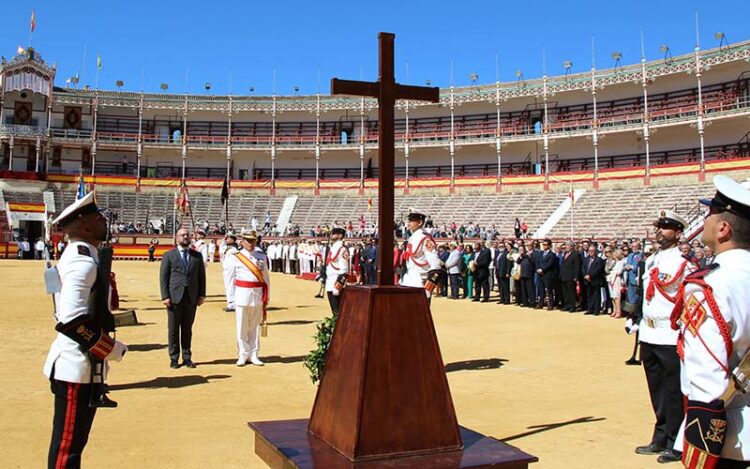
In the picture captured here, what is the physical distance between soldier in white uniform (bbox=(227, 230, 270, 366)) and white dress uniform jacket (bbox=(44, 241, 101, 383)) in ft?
17.2

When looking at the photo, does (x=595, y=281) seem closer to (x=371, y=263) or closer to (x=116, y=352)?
(x=371, y=263)

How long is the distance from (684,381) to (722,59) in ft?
135

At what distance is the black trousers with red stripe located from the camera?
370cm

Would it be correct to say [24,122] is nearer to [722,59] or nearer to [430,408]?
[722,59]

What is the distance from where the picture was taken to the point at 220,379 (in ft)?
26.6

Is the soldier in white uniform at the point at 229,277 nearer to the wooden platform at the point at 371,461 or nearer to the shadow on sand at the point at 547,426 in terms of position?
the shadow on sand at the point at 547,426

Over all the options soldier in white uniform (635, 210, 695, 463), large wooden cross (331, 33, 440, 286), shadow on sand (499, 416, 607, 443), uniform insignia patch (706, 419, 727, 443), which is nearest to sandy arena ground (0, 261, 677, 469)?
shadow on sand (499, 416, 607, 443)

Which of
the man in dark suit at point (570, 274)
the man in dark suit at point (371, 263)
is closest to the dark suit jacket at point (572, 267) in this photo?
the man in dark suit at point (570, 274)

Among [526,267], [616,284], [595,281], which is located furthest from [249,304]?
[526,267]

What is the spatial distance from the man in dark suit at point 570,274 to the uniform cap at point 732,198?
47.9 feet

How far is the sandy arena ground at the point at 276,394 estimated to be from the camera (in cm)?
518

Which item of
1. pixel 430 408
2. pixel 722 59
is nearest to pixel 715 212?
pixel 430 408

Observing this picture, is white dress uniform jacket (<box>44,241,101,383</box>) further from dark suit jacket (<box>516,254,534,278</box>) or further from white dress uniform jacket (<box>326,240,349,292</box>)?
dark suit jacket (<box>516,254,534,278</box>)

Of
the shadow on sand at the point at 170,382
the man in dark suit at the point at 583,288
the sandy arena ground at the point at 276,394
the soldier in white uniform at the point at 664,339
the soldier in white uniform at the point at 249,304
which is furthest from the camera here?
the man in dark suit at the point at 583,288
